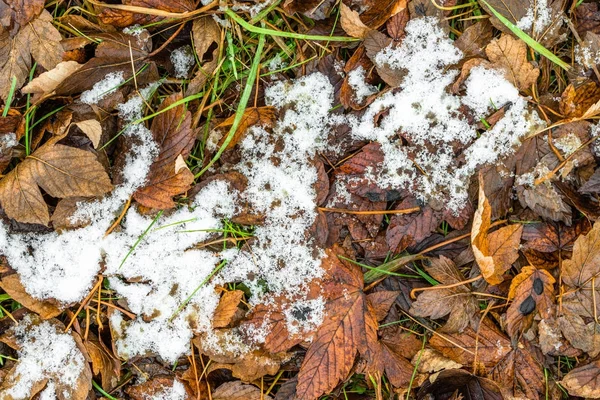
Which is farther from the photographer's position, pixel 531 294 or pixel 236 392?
pixel 236 392

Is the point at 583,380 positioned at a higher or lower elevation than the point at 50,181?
lower

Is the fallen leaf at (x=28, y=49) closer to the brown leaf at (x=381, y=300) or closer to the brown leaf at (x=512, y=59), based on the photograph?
the brown leaf at (x=381, y=300)

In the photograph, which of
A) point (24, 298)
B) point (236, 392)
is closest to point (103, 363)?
point (24, 298)

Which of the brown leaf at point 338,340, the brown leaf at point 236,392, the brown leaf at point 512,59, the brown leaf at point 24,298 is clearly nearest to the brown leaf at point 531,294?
the brown leaf at point 338,340

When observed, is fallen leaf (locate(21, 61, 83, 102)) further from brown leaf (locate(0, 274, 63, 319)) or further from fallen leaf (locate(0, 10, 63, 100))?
brown leaf (locate(0, 274, 63, 319))

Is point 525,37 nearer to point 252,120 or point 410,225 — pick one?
point 410,225

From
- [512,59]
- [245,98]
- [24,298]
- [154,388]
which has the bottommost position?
[154,388]

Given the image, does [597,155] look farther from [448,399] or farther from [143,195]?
[143,195]

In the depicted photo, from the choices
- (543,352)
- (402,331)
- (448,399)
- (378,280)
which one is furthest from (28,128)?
(543,352)

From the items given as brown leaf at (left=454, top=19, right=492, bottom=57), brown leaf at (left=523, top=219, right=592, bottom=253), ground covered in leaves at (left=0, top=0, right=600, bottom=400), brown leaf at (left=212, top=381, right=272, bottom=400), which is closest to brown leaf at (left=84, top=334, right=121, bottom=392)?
ground covered in leaves at (left=0, top=0, right=600, bottom=400)
